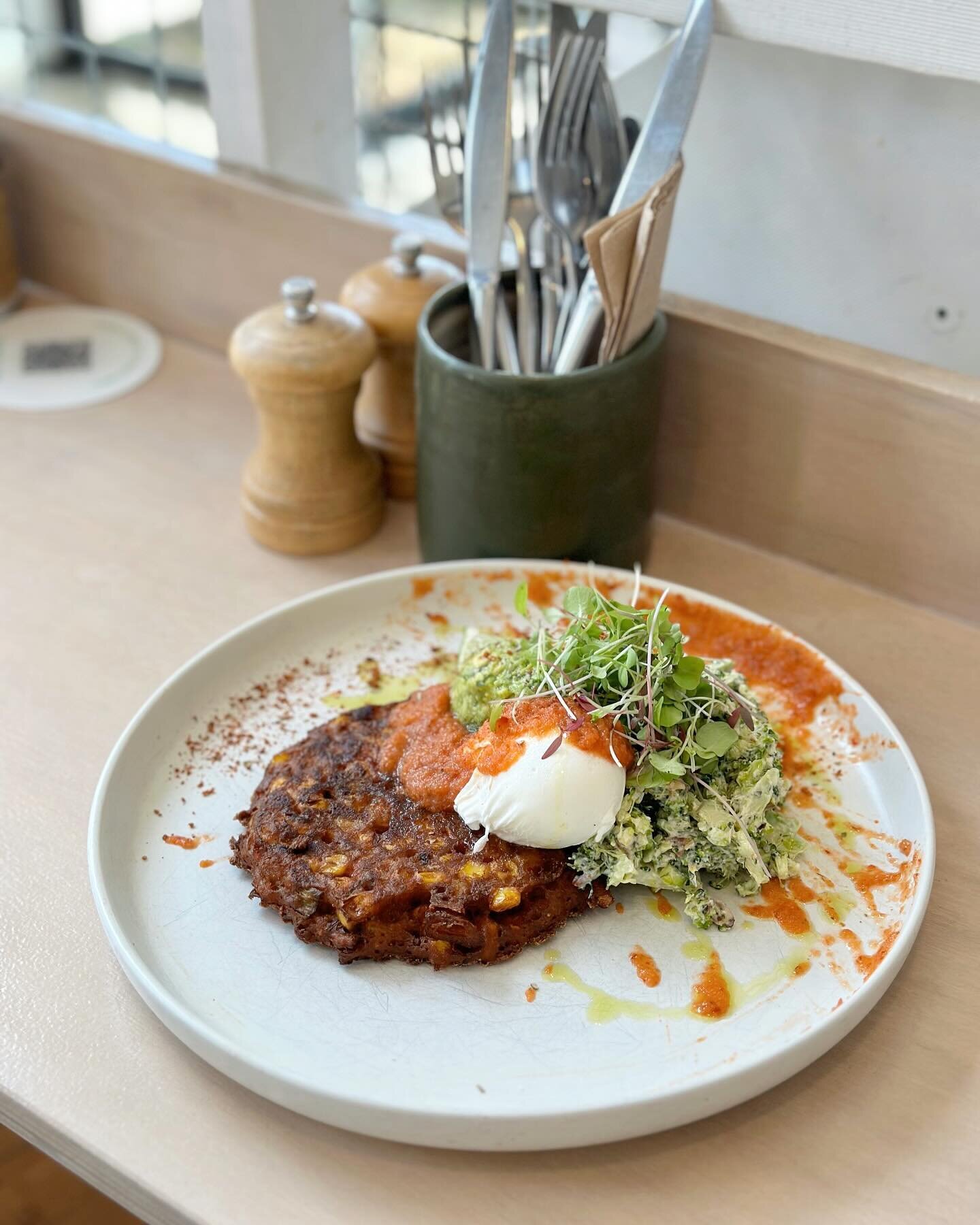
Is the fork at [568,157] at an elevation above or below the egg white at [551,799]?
above

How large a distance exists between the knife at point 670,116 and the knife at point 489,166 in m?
0.10

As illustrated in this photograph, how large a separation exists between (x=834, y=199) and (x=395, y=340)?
50cm

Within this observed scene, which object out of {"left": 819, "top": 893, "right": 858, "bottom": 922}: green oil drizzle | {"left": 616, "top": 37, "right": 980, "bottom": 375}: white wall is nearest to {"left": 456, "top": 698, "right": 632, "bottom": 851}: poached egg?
{"left": 819, "top": 893, "right": 858, "bottom": 922}: green oil drizzle

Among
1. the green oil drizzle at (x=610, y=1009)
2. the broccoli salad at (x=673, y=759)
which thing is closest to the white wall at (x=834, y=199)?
the broccoli salad at (x=673, y=759)

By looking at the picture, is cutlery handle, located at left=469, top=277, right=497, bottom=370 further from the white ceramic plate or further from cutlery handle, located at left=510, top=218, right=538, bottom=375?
the white ceramic plate

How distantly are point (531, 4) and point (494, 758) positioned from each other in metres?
0.94

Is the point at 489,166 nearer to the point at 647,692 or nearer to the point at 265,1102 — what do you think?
the point at 647,692

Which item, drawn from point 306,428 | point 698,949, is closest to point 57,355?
point 306,428

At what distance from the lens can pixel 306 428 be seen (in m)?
1.18

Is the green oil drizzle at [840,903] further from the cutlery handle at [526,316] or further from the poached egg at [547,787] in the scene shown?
the cutlery handle at [526,316]

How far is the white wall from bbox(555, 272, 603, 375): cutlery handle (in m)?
0.39

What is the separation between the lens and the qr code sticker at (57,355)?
152cm

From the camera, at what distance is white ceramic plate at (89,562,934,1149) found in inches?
28.8

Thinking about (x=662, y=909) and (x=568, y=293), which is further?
(x=568, y=293)
